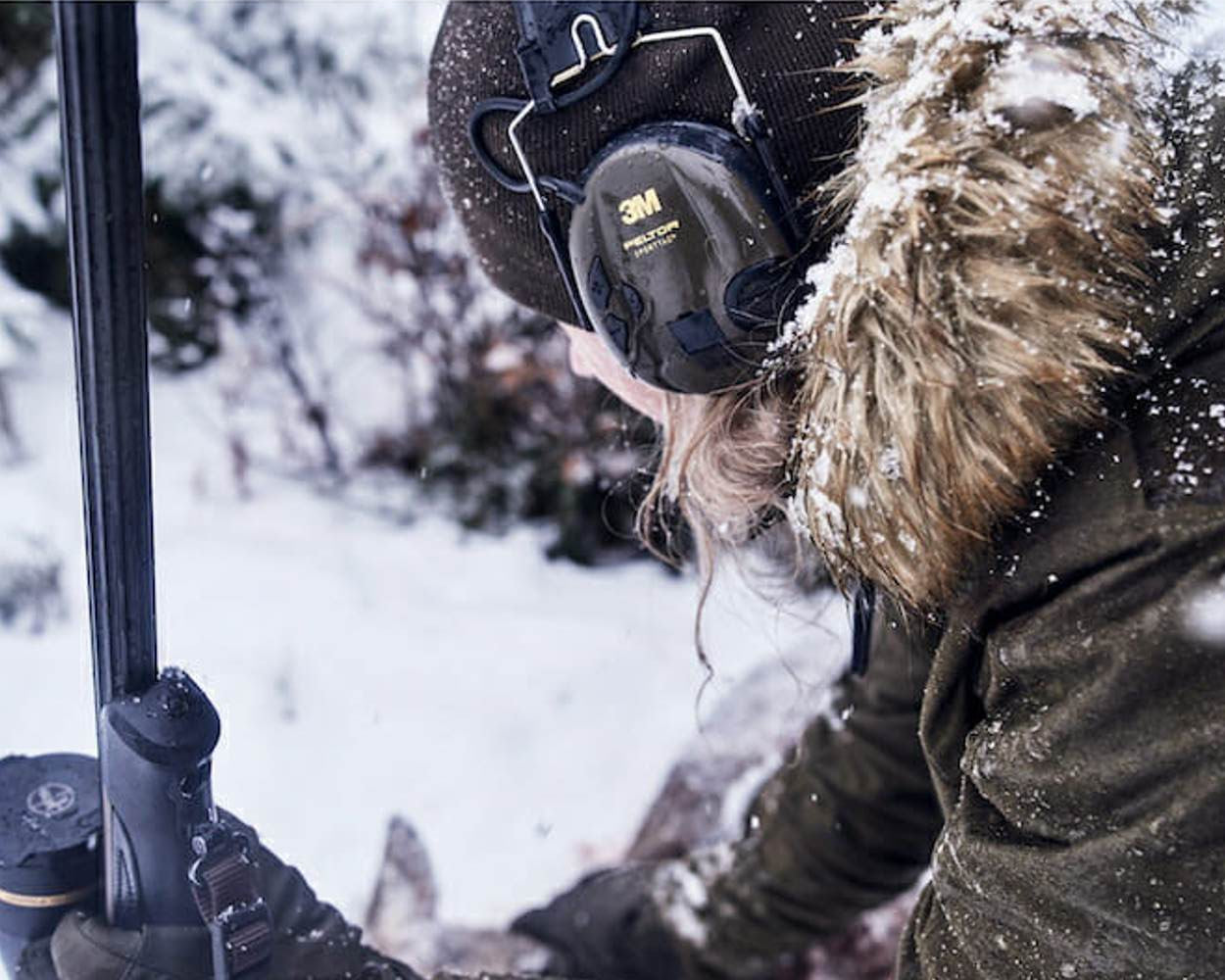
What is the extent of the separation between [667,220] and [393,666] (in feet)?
7.11

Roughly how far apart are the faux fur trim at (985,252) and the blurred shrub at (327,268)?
7.58ft

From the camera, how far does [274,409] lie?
151 inches

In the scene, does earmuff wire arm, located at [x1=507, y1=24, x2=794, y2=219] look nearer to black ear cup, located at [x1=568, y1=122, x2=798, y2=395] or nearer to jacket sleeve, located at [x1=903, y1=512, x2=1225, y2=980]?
black ear cup, located at [x1=568, y1=122, x2=798, y2=395]

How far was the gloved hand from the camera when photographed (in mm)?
1188

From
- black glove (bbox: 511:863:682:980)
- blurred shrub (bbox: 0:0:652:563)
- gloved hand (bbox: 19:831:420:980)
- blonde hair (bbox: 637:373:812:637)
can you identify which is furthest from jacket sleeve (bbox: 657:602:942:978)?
blurred shrub (bbox: 0:0:652:563)

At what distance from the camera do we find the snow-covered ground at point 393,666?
257 centimetres

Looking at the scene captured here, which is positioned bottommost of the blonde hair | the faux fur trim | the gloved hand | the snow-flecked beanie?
the gloved hand

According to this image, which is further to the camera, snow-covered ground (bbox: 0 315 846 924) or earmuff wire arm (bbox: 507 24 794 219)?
snow-covered ground (bbox: 0 315 846 924)

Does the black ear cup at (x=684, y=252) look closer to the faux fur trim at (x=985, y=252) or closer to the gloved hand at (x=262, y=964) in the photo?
the faux fur trim at (x=985, y=252)

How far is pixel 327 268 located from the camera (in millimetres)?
3721

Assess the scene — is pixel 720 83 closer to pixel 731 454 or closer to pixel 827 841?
pixel 731 454

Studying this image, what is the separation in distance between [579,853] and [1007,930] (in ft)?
5.63

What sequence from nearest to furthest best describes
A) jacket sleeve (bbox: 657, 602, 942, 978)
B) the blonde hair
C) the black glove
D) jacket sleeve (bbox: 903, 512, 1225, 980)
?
1. jacket sleeve (bbox: 903, 512, 1225, 980)
2. the blonde hair
3. jacket sleeve (bbox: 657, 602, 942, 978)
4. the black glove

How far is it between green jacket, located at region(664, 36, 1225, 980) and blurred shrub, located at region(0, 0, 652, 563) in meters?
2.27
